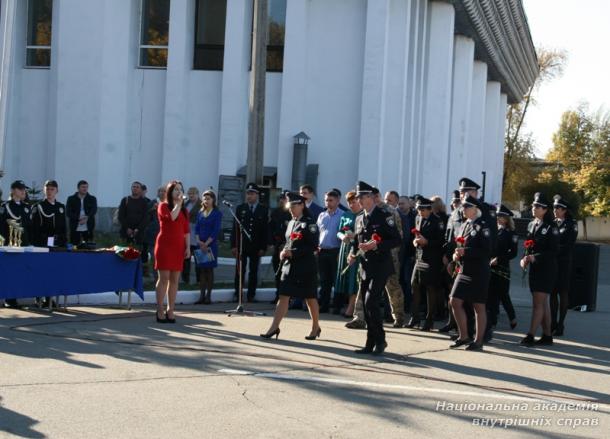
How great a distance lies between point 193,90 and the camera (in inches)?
1043

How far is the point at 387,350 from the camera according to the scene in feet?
35.1

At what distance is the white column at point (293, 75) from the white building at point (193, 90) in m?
0.03

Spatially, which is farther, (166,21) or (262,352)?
(166,21)

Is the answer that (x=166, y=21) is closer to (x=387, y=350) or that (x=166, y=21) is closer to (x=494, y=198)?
(x=387, y=350)

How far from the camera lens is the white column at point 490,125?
43.6m

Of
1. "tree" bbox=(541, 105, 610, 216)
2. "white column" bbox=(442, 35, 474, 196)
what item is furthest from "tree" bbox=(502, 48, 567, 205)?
"white column" bbox=(442, 35, 474, 196)

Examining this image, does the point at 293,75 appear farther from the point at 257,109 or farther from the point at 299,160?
the point at 257,109

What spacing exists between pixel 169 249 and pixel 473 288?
404cm

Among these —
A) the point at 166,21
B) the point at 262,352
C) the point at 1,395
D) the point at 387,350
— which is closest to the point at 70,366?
the point at 1,395

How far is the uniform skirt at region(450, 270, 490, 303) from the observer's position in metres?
10.8

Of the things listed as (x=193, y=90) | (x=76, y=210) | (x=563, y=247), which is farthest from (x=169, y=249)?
(x=193, y=90)

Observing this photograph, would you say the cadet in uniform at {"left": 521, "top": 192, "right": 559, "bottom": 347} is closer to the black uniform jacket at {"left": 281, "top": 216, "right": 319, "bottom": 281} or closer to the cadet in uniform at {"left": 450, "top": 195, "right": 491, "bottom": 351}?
the cadet in uniform at {"left": 450, "top": 195, "right": 491, "bottom": 351}

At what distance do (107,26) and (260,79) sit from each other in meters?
10.8

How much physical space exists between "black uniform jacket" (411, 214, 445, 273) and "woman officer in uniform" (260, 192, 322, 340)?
2081mm
